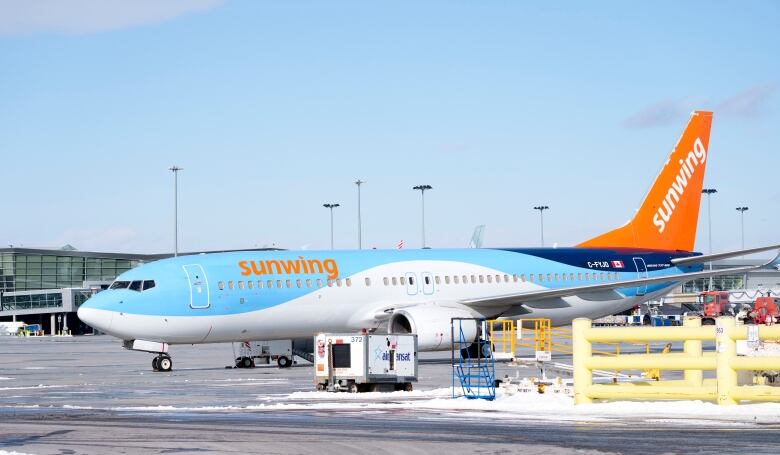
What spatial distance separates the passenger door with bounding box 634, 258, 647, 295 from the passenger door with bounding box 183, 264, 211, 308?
59.1 ft

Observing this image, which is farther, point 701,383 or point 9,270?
point 9,270

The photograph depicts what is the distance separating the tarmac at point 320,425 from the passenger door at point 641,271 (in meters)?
19.7

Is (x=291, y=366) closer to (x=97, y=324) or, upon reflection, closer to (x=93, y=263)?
(x=97, y=324)

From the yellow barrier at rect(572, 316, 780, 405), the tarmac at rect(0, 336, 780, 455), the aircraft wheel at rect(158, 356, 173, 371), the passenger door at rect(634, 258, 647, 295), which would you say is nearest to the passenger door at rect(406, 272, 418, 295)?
the aircraft wheel at rect(158, 356, 173, 371)

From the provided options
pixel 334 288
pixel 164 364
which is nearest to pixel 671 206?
pixel 334 288

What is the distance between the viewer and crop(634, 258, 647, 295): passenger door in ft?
154

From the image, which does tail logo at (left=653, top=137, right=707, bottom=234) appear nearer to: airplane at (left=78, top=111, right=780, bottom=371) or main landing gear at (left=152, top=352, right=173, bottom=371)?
airplane at (left=78, top=111, right=780, bottom=371)

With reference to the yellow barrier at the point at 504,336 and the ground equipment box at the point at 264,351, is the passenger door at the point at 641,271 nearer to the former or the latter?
the yellow barrier at the point at 504,336

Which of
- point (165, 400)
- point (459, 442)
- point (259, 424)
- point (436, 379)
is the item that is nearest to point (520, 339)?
point (436, 379)

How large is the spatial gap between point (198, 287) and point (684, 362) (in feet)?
69.1

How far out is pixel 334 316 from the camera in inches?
1588

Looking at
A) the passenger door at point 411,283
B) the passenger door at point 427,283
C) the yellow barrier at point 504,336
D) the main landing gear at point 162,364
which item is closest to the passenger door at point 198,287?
the main landing gear at point 162,364

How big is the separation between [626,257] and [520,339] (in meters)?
19.4

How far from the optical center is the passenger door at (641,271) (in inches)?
1849
